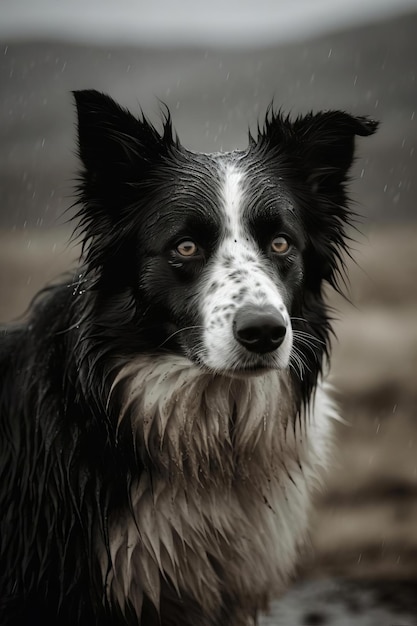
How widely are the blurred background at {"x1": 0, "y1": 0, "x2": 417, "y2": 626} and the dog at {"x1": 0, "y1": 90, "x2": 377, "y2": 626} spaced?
1103 mm

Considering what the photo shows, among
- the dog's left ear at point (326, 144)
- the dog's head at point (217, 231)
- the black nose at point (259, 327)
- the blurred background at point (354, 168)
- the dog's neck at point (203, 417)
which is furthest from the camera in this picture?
the blurred background at point (354, 168)

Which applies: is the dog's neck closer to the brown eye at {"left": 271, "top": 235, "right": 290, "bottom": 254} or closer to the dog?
the dog

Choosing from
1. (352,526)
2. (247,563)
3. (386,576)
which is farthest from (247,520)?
(352,526)

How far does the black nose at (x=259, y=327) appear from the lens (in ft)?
6.43

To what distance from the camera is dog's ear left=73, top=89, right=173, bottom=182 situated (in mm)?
2188

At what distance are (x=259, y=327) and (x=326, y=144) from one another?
2.88 feet

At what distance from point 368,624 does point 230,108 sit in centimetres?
638

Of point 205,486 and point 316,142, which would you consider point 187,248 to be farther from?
point 205,486

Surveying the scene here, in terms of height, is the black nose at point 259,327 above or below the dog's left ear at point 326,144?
below

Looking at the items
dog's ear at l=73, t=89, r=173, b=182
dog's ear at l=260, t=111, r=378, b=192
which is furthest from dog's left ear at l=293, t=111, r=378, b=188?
dog's ear at l=73, t=89, r=173, b=182

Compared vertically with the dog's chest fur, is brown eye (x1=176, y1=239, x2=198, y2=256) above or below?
above

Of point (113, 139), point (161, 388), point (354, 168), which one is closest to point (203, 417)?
point (161, 388)

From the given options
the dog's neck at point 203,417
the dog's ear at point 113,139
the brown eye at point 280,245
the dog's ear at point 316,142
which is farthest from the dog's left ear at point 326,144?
the dog's neck at point 203,417

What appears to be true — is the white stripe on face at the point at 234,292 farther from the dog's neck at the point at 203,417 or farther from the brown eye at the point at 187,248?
the dog's neck at the point at 203,417
